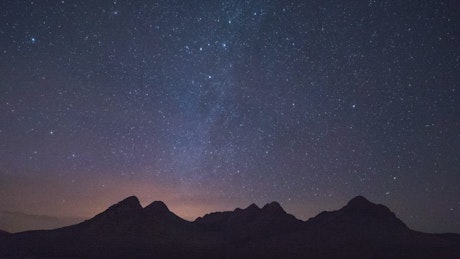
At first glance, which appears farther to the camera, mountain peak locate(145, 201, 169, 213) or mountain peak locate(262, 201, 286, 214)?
mountain peak locate(262, 201, 286, 214)

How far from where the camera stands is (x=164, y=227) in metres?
126

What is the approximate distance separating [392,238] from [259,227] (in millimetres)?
44963

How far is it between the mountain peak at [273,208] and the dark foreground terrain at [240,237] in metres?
0.34

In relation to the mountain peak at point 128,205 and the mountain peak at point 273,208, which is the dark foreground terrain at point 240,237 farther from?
the mountain peak at point 273,208

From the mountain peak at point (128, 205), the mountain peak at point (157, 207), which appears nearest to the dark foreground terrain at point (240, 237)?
the mountain peak at point (128, 205)

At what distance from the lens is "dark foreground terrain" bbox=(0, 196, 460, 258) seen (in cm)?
8544

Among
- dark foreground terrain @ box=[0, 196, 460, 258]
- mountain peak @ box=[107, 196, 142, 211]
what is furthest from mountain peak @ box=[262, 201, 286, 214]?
mountain peak @ box=[107, 196, 142, 211]

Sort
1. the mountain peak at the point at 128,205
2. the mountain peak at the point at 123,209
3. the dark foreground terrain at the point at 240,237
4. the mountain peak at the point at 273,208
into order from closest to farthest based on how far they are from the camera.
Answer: the dark foreground terrain at the point at 240,237
the mountain peak at the point at 123,209
the mountain peak at the point at 128,205
the mountain peak at the point at 273,208

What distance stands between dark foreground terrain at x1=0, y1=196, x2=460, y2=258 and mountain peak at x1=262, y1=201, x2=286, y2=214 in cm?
34

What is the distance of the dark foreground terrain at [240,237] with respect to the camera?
85.4m

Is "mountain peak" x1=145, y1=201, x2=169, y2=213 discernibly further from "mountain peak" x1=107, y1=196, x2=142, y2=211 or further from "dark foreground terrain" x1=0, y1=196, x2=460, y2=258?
"mountain peak" x1=107, y1=196, x2=142, y2=211

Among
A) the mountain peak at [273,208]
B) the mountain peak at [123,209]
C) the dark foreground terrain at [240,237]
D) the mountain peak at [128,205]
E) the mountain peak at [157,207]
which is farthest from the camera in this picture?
the mountain peak at [273,208]

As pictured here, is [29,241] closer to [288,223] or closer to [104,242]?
[104,242]

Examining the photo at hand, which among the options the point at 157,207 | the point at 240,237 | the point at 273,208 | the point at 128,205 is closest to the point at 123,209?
the point at 128,205
